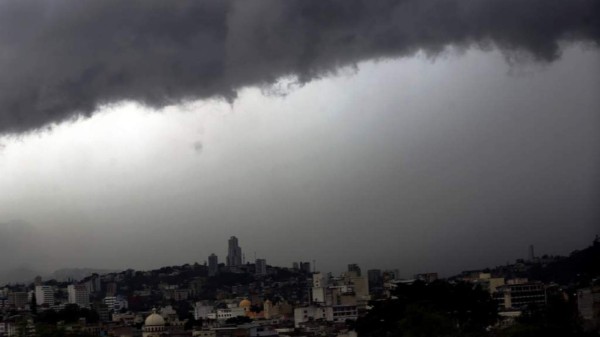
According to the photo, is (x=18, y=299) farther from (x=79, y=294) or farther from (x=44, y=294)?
(x=44, y=294)

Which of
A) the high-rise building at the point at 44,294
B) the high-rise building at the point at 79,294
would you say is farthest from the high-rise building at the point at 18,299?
the high-rise building at the point at 79,294

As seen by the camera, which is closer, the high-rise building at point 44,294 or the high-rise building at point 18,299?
the high-rise building at point 18,299

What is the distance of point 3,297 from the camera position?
168 metres

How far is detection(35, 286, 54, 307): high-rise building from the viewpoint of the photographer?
171 m

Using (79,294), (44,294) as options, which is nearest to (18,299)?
(79,294)

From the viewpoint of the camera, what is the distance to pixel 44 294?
17425 centimetres

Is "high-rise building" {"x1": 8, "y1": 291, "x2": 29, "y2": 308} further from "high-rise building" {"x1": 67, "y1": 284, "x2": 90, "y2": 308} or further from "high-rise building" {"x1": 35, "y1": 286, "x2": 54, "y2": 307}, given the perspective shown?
"high-rise building" {"x1": 67, "y1": 284, "x2": 90, "y2": 308}

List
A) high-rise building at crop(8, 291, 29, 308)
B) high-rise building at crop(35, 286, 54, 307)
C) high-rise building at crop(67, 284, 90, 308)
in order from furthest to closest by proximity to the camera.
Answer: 1. high-rise building at crop(35, 286, 54, 307)
2. high-rise building at crop(67, 284, 90, 308)
3. high-rise building at crop(8, 291, 29, 308)

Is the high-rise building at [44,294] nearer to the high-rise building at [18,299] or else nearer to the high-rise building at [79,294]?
the high-rise building at [79,294]

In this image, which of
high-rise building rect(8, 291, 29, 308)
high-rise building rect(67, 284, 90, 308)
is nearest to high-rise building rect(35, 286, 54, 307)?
high-rise building rect(67, 284, 90, 308)

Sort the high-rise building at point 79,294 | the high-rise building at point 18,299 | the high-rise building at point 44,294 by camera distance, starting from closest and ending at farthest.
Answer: the high-rise building at point 18,299, the high-rise building at point 79,294, the high-rise building at point 44,294

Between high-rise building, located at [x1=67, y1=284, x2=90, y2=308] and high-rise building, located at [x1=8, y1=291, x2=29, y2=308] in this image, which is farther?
high-rise building, located at [x1=67, y1=284, x2=90, y2=308]

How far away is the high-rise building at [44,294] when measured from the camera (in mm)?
171475

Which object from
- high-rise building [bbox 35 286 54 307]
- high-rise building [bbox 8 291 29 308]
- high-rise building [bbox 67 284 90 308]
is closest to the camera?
high-rise building [bbox 8 291 29 308]
